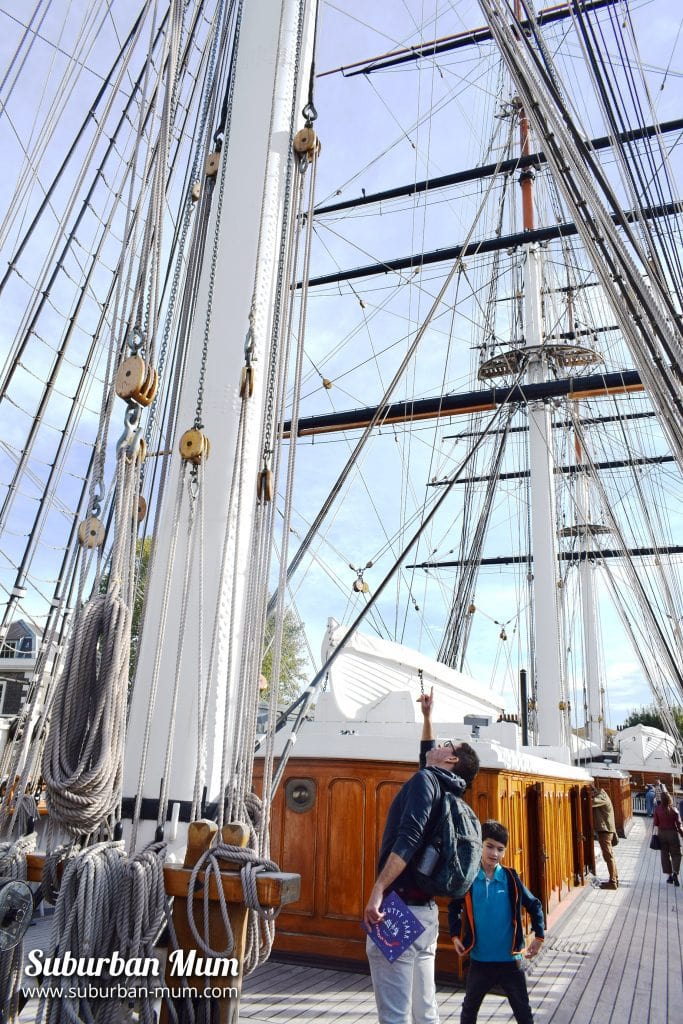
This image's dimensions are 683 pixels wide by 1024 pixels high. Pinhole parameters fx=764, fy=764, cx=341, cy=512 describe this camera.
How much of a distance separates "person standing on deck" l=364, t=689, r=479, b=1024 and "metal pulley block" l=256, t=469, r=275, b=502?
135cm

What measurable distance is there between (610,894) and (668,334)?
Answer: 689cm

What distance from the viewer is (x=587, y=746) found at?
24.9 metres

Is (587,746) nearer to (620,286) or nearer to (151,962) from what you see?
(620,286)

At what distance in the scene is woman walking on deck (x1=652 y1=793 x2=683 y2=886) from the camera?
9.95m

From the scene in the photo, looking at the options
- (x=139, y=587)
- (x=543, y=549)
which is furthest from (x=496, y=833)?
(x=139, y=587)

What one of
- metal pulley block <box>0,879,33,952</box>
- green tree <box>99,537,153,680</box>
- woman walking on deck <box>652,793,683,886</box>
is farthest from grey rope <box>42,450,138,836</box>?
woman walking on deck <box>652,793,683,886</box>

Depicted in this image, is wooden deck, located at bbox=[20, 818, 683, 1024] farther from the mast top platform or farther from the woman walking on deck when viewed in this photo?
the mast top platform

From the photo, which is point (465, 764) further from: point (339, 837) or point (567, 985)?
point (567, 985)

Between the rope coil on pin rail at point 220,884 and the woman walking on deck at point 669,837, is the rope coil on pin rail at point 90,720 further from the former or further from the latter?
the woman walking on deck at point 669,837

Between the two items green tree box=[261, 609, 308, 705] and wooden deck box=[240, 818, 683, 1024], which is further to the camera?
green tree box=[261, 609, 308, 705]

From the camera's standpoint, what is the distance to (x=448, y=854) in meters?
2.64

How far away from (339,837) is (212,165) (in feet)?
14.5

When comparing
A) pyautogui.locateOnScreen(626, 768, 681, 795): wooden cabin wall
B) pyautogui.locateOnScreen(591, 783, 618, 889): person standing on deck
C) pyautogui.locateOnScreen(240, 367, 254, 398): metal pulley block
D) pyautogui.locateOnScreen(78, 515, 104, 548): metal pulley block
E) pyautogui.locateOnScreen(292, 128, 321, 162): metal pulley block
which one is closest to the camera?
pyautogui.locateOnScreen(78, 515, 104, 548): metal pulley block

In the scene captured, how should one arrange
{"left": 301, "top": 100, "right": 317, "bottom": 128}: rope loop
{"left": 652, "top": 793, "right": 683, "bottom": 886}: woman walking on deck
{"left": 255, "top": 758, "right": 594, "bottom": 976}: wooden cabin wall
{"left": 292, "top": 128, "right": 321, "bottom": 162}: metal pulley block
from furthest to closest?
{"left": 652, "top": 793, "right": 683, "bottom": 886}: woman walking on deck → {"left": 255, "top": 758, "right": 594, "bottom": 976}: wooden cabin wall → {"left": 301, "top": 100, "right": 317, "bottom": 128}: rope loop → {"left": 292, "top": 128, "right": 321, "bottom": 162}: metal pulley block
